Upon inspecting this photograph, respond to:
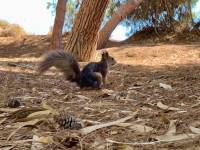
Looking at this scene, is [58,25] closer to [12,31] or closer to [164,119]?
[12,31]

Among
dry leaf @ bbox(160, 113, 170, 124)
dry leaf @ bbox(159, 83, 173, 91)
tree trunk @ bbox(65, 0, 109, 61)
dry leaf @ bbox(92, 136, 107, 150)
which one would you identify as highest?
tree trunk @ bbox(65, 0, 109, 61)

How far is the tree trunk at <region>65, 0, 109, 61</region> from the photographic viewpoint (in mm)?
9555

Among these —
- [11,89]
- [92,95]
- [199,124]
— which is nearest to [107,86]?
[92,95]

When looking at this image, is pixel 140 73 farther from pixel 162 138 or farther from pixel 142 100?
pixel 162 138

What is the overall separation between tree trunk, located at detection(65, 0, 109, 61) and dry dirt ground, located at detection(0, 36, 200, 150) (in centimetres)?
81

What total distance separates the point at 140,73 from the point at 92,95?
2154mm

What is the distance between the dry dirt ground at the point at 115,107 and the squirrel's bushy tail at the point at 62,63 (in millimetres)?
215

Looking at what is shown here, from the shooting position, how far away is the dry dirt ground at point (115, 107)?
310cm

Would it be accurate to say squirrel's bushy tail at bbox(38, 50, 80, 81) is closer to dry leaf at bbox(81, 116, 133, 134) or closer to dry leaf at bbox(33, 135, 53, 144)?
dry leaf at bbox(81, 116, 133, 134)

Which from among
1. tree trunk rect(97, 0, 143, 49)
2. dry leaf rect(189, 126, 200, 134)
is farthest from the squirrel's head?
tree trunk rect(97, 0, 143, 49)

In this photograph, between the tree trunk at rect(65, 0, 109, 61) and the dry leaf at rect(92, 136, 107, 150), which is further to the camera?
the tree trunk at rect(65, 0, 109, 61)

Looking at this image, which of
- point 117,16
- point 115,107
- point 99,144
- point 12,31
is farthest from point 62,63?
point 12,31

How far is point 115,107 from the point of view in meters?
4.57

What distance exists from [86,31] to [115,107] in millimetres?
5247
